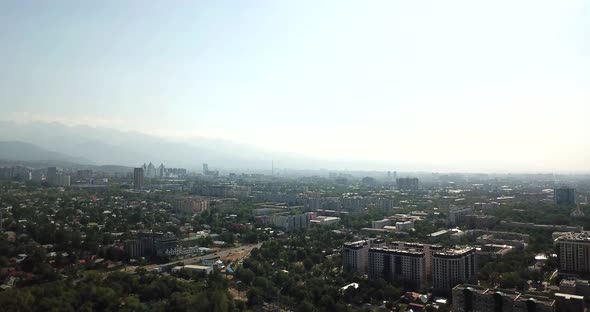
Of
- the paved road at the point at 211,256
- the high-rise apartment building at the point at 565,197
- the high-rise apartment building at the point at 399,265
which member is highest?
the high-rise apartment building at the point at 565,197

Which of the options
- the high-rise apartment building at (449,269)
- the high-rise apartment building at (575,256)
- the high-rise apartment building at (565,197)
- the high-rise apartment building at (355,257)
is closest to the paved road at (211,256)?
the high-rise apartment building at (355,257)

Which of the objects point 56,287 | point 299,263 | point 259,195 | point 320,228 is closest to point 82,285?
Answer: point 56,287

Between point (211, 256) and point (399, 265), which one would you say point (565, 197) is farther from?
point (211, 256)

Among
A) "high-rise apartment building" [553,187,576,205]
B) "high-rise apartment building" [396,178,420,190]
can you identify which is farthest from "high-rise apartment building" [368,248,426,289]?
"high-rise apartment building" [396,178,420,190]

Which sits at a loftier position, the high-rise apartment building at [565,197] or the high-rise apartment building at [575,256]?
the high-rise apartment building at [565,197]

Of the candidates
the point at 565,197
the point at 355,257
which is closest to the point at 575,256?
the point at 355,257

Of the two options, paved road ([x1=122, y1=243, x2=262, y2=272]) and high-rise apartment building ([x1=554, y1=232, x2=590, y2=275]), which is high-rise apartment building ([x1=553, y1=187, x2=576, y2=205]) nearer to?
high-rise apartment building ([x1=554, y1=232, x2=590, y2=275])

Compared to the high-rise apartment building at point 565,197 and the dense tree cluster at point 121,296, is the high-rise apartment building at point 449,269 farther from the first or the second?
the high-rise apartment building at point 565,197
